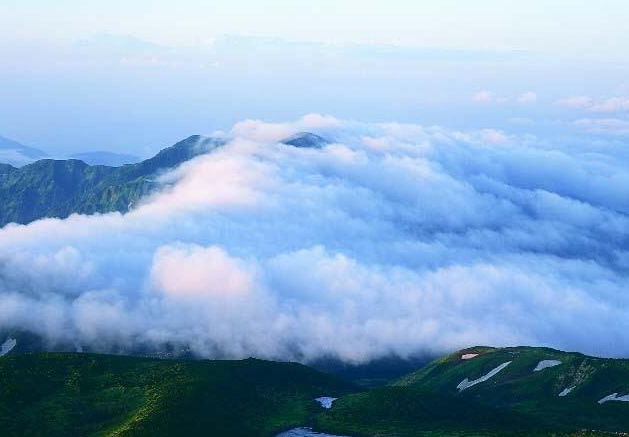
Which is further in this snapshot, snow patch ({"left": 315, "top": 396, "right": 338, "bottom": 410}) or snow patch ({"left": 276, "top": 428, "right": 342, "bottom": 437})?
snow patch ({"left": 315, "top": 396, "right": 338, "bottom": 410})

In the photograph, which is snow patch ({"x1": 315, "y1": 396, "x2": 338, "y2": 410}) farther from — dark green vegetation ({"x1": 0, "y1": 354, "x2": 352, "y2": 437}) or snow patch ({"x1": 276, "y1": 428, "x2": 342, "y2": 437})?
snow patch ({"x1": 276, "y1": 428, "x2": 342, "y2": 437})

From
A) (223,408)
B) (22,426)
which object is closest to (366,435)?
(223,408)

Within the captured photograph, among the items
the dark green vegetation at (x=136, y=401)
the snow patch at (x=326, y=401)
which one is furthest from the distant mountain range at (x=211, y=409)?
the snow patch at (x=326, y=401)

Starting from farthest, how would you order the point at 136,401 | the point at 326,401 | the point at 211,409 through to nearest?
1. the point at 326,401
2. the point at 136,401
3. the point at 211,409

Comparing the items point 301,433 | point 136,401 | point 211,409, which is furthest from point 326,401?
point 136,401

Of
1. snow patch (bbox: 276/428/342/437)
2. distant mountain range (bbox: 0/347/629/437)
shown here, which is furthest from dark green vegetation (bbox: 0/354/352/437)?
snow patch (bbox: 276/428/342/437)

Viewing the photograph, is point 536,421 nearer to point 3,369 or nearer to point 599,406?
point 599,406

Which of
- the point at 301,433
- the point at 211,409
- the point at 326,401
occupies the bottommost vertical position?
the point at 301,433

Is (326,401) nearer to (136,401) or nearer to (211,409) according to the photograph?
(211,409)
